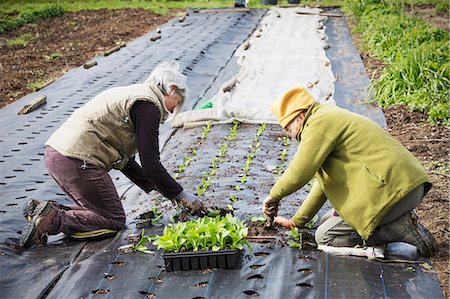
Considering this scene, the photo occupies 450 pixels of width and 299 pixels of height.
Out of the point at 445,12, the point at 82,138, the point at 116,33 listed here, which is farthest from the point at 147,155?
the point at 445,12

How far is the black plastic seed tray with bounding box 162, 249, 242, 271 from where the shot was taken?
357 centimetres

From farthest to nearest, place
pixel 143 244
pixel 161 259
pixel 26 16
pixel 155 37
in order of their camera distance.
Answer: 1. pixel 26 16
2. pixel 155 37
3. pixel 143 244
4. pixel 161 259

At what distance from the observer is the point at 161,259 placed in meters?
3.82

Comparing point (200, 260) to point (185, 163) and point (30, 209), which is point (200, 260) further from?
point (185, 163)

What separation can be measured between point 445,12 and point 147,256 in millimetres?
14857

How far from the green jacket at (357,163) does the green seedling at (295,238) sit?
14.8 inches

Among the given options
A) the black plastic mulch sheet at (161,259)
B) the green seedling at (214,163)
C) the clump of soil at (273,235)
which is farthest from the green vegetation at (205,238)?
the green seedling at (214,163)

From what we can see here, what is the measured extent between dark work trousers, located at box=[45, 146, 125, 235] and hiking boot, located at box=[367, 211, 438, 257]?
170 cm

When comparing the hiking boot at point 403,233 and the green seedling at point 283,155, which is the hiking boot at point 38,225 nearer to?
the hiking boot at point 403,233

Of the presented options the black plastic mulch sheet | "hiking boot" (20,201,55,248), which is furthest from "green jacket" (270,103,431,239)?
"hiking boot" (20,201,55,248)

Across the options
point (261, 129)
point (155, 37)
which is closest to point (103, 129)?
point (261, 129)

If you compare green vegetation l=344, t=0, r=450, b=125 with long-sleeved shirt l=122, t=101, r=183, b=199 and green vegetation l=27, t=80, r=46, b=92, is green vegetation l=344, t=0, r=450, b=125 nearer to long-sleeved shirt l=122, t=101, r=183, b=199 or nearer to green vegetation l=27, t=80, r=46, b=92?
long-sleeved shirt l=122, t=101, r=183, b=199

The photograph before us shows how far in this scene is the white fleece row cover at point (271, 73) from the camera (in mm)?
6902

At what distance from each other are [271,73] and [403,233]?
5451 mm
